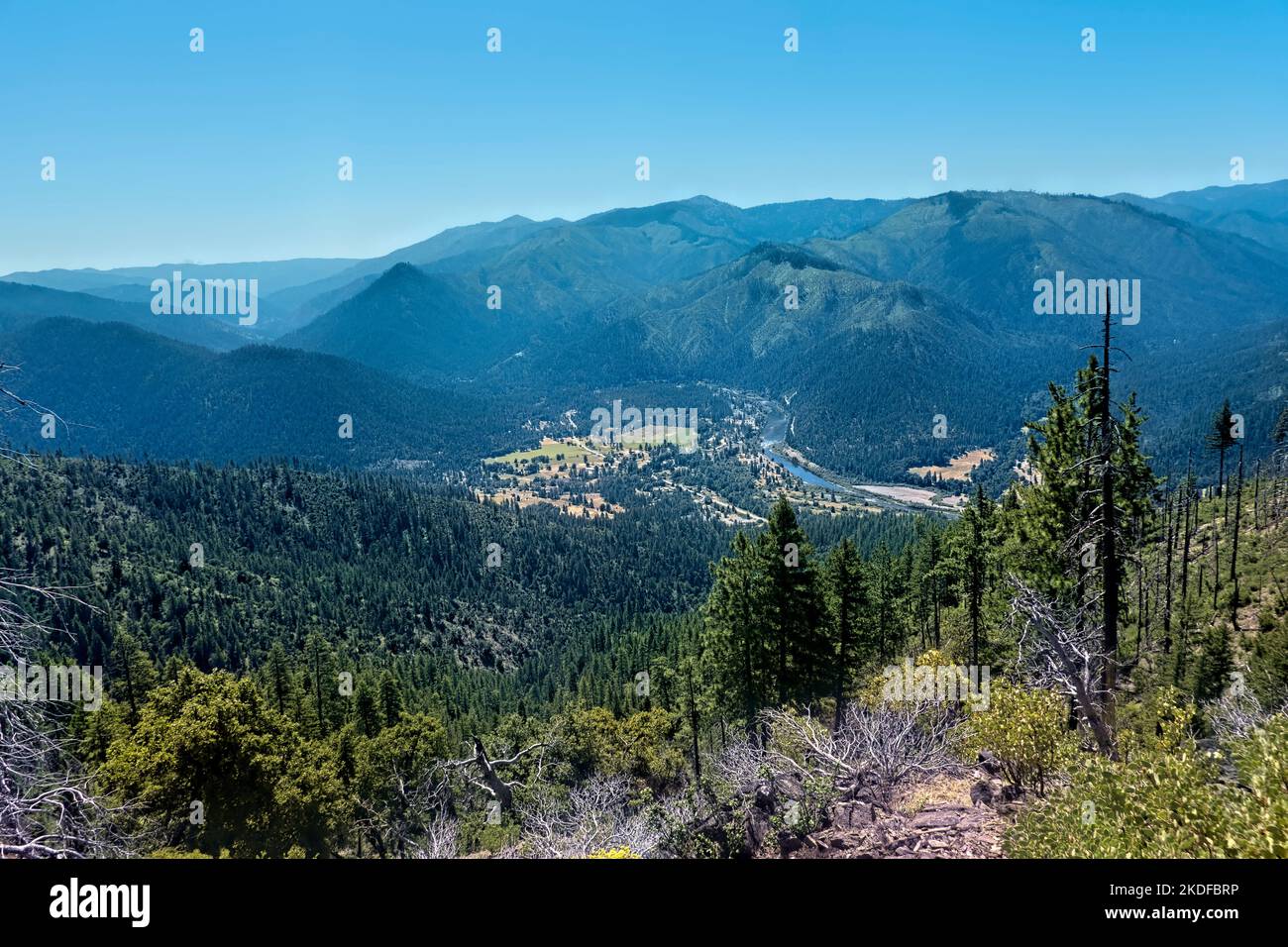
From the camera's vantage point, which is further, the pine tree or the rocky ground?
the pine tree

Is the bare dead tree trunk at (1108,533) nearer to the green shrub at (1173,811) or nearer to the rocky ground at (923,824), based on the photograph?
the rocky ground at (923,824)

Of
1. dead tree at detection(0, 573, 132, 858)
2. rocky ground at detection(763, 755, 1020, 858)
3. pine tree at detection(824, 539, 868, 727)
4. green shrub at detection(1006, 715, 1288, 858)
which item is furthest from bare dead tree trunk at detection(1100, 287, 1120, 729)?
dead tree at detection(0, 573, 132, 858)

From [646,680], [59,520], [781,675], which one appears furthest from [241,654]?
[781,675]

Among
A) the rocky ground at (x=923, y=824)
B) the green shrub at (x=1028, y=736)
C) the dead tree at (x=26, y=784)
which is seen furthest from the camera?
the green shrub at (x=1028, y=736)

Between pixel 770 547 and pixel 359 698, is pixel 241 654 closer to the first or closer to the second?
pixel 359 698


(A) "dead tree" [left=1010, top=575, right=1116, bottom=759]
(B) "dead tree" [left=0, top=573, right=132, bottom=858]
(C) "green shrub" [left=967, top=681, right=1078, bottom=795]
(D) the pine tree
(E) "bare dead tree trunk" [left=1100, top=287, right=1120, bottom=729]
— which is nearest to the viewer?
(B) "dead tree" [left=0, top=573, right=132, bottom=858]

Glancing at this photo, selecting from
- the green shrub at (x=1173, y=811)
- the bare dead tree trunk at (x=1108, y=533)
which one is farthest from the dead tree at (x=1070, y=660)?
the green shrub at (x=1173, y=811)

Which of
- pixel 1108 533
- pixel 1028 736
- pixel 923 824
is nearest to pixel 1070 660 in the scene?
pixel 1108 533

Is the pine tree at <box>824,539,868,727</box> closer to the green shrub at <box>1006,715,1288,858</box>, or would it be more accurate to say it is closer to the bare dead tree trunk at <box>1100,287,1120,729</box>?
the bare dead tree trunk at <box>1100,287,1120,729</box>

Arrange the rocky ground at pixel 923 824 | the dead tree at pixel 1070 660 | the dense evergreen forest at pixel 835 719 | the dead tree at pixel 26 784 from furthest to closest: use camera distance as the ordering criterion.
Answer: the dead tree at pixel 1070 660
the rocky ground at pixel 923 824
the dense evergreen forest at pixel 835 719
the dead tree at pixel 26 784

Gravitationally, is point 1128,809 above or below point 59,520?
above

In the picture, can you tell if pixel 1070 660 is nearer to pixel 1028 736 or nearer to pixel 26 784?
pixel 1028 736
